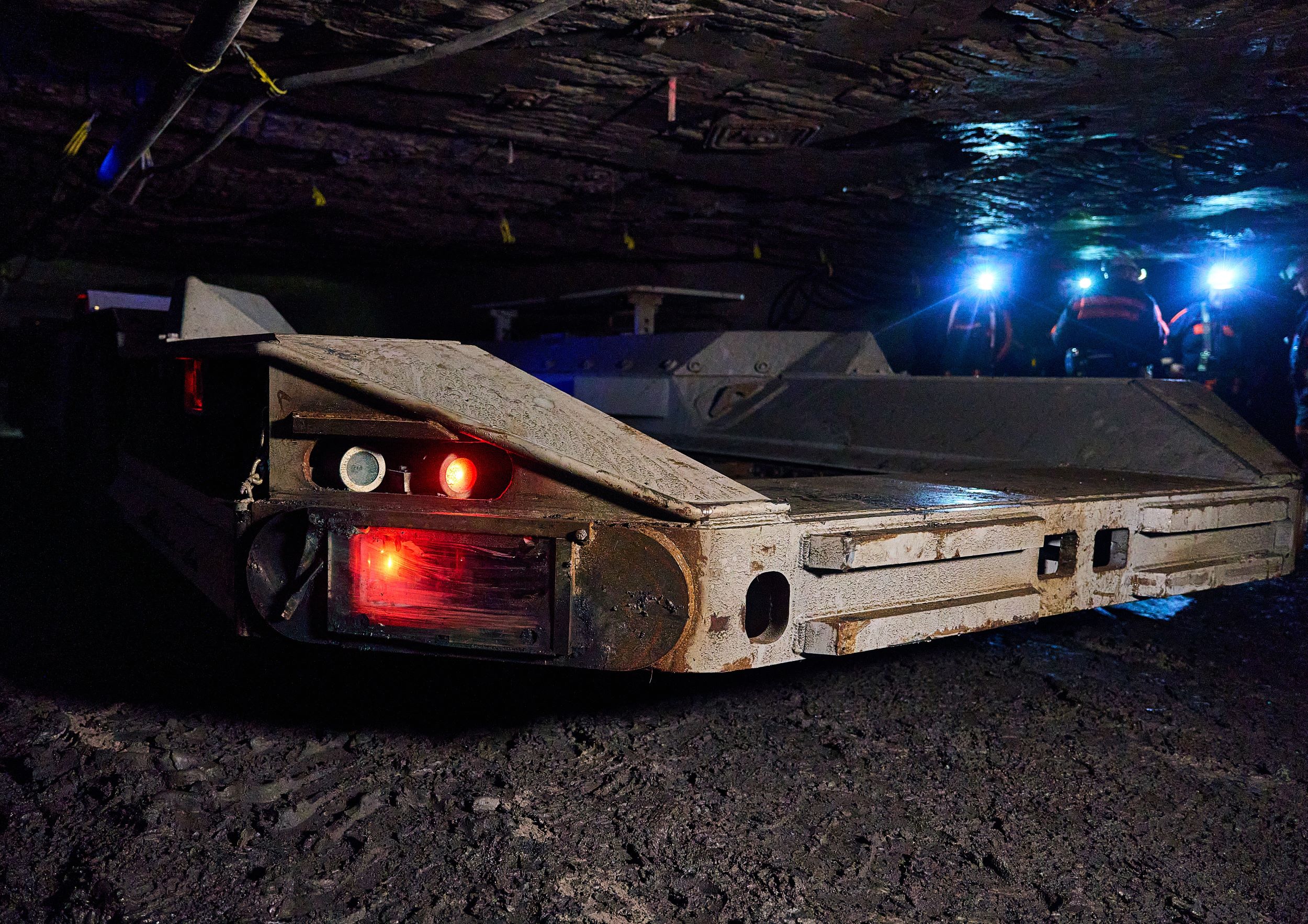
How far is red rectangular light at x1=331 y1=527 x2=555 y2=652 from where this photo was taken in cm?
222

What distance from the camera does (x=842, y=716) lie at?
9.62ft

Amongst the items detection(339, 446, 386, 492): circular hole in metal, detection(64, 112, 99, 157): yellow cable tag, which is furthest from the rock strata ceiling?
detection(339, 446, 386, 492): circular hole in metal

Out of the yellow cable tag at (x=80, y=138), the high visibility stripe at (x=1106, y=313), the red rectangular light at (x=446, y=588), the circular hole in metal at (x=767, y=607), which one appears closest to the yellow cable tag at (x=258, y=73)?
the yellow cable tag at (x=80, y=138)

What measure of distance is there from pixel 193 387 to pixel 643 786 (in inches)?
74.4

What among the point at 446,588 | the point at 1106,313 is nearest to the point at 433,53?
the point at 446,588

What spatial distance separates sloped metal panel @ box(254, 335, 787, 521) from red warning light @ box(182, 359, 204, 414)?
0.73 metres

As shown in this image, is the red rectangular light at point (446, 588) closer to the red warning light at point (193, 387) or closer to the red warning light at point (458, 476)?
the red warning light at point (458, 476)

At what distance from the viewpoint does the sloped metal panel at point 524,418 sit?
2229 mm

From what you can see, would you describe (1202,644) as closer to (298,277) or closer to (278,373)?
(278,373)

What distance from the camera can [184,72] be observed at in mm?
4277

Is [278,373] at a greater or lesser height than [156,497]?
greater

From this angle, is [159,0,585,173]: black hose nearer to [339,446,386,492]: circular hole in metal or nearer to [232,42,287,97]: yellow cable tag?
[232,42,287,97]: yellow cable tag

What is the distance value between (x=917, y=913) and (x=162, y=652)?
9.17 feet

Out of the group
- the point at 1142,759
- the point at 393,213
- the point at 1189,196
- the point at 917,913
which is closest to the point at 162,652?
the point at 917,913
